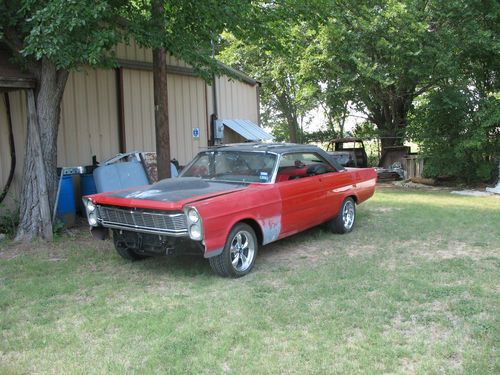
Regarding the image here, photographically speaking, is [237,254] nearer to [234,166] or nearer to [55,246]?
[234,166]

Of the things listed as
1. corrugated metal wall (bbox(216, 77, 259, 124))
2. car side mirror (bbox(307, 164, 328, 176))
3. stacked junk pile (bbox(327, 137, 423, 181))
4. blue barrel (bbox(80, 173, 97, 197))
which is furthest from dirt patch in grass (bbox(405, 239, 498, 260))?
stacked junk pile (bbox(327, 137, 423, 181))

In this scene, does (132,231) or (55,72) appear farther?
(55,72)

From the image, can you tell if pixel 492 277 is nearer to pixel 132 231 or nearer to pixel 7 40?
pixel 132 231

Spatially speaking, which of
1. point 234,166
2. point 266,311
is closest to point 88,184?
point 234,166

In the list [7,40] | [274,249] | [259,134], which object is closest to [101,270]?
[274,249]

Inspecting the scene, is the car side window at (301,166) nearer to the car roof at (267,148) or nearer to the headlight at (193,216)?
the car roof at (267,148)

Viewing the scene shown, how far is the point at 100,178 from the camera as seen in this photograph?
8953 millimetres

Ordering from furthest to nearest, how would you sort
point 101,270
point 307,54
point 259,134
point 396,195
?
point 307,54 < point 259,134 < point 396,195 < point 101,270

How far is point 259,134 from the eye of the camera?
13930mm

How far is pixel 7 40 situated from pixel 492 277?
736cm

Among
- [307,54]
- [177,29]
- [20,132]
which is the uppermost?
[307,54]

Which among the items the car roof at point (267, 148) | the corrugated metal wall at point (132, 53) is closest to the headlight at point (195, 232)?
the car roof at point (267, 148)

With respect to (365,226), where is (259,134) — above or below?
above

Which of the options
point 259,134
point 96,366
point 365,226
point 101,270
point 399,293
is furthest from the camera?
point 259,134
